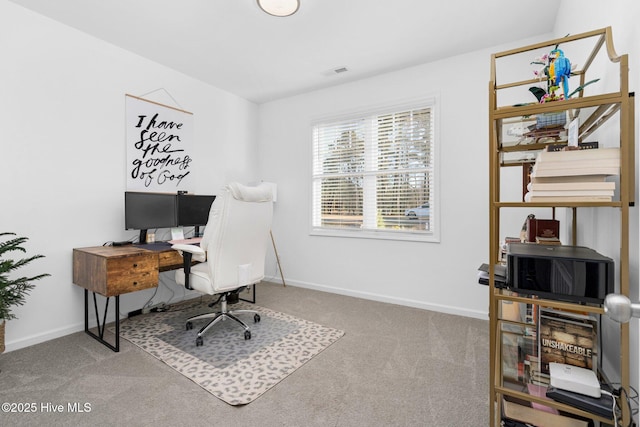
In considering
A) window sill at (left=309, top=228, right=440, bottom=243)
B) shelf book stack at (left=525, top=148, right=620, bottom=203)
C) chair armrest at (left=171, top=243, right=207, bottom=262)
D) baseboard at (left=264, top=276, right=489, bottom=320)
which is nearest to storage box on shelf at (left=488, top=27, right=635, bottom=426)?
shelf book stack at (left=525, top=148, right=620, bottom=203)

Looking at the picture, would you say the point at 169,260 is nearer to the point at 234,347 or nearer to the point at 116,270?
the point at 116,270

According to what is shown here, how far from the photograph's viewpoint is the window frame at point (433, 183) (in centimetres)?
337

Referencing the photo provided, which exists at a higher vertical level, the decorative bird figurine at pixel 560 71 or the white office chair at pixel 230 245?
the decorative bird figurine at pixel 560 71

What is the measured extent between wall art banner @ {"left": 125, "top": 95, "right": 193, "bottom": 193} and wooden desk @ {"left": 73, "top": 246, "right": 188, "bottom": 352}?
859mm

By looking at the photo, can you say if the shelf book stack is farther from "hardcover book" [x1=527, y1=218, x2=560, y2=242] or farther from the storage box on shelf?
"hardcover book" [x1=527, y1=218, x2=560, y2=242]

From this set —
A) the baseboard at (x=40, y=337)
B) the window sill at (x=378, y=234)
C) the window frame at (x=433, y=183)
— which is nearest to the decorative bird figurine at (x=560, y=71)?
the window frame at (x=433, y=183)

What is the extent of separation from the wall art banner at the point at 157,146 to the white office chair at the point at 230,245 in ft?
3.93

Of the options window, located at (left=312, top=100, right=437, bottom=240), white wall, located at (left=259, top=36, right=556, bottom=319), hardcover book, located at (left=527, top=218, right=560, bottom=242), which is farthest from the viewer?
window, located at (left=312, top=100, right=437, bottom=240)

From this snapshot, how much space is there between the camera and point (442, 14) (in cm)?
256

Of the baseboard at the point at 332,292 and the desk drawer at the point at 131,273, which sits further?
the baseboard at the point at 332,292

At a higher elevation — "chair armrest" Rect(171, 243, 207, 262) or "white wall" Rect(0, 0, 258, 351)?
"white wall" Rect(0, 0, 258, 351)

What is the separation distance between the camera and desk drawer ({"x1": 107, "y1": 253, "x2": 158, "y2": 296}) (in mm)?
2375

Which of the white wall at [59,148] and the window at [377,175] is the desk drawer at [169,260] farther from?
the window at [377,175]

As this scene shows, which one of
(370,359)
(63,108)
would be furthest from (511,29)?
(63,108)
